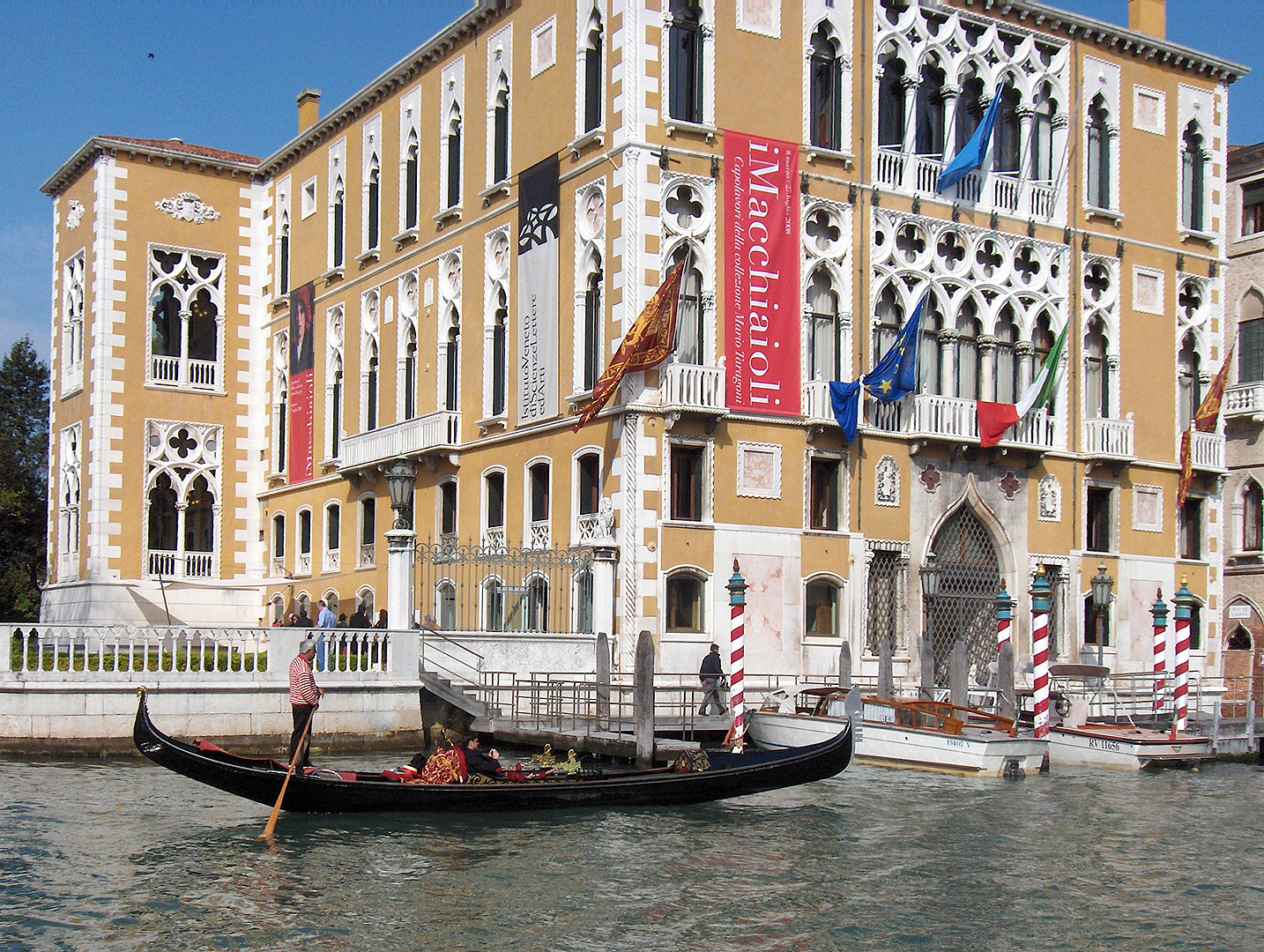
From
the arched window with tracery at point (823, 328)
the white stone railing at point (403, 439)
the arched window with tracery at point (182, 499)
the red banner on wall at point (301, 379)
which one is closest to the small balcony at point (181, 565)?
the arched window with tracery at point (182, 499)

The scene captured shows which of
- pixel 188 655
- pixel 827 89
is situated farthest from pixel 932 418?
pixel 188 655

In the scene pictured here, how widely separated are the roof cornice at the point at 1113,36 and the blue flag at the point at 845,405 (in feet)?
24.6

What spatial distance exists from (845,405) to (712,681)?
551 cm

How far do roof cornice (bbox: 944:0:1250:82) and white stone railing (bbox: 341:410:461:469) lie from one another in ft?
38.3

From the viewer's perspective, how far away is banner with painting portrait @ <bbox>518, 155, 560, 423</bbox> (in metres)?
26.3

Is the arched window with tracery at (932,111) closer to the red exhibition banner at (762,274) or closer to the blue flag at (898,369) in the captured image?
the blue flag at (898,369)

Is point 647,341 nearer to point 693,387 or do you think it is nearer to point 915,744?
point 693,387

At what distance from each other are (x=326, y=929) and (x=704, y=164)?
16.0 metres

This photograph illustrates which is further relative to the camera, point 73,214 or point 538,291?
point 73,214

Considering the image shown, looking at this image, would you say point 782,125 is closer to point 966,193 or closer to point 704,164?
point 704,164

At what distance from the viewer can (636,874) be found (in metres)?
13.4

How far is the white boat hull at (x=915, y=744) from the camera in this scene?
20078 millimetres

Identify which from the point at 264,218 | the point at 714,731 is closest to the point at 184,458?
the point at 264,218

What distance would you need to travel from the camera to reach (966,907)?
12.4 meters
